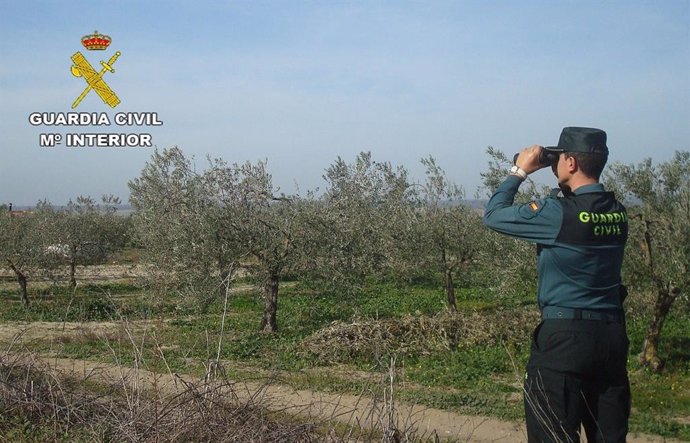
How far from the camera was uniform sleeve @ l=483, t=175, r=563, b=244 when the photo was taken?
327cm

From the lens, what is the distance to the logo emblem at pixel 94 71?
15.9 m

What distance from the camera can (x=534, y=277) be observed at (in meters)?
11.4

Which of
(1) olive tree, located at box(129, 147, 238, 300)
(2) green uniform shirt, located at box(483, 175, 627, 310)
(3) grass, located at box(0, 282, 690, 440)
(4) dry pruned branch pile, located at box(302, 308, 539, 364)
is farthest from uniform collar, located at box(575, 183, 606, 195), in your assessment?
(1) olive tree, located at box(129, 147, 238, 300)

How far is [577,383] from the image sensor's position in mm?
3170

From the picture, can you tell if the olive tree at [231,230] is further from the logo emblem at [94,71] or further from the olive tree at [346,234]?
the logo emblem at [94,71]

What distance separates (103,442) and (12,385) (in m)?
1.30

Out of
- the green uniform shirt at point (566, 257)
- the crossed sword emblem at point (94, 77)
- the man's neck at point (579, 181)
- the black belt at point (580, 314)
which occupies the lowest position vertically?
the black belt at point (580, 314)

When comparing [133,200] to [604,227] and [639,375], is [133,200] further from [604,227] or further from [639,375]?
[604,227]

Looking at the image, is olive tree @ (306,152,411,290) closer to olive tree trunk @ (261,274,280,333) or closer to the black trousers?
olive tree trunk @ (261,274,280,333)

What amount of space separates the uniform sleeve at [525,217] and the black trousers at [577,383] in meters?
0.41

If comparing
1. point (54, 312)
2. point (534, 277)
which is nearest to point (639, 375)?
point (534, 277)

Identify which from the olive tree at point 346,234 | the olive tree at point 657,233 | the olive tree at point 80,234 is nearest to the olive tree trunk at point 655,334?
the olive tree at point 657,233

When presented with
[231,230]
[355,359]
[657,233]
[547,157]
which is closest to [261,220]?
[231,230]

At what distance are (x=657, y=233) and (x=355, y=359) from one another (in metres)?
5.12
